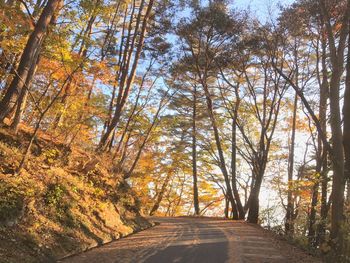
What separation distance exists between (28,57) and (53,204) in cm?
391

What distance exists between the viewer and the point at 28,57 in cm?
1002

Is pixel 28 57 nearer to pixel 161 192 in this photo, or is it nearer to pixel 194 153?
pixel 194 153

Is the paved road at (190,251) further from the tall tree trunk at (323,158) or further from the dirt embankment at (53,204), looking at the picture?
the tall tree trunk at (323,158)

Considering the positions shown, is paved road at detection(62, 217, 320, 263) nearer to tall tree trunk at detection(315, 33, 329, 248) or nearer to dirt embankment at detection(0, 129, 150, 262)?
dirt embankment at detection(0, 129, 150, 262)

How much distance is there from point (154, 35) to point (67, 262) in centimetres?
1858

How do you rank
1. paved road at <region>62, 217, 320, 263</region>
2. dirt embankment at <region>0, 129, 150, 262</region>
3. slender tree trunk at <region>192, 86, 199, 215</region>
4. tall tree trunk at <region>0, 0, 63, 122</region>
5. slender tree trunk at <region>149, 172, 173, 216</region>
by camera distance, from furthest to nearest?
slender tree trunk at <region>149, 172, 173, 216</region> → slender tree trunk at <region>192, 86, 199, 215</region> → tall tree trunk at <region>0, 0, 63, 122</region> → paved road at <region>62, 217, 320, 263</region> → dirt embankment at <region>0, 129, 150, 262</region>

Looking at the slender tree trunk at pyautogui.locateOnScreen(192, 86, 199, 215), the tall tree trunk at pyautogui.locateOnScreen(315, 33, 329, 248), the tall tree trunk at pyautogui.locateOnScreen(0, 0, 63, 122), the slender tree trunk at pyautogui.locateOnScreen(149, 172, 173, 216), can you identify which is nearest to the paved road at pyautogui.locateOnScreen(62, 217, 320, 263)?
the tall tree trunk at pyautogui.locateOnScreen(315, 33, 329, 248)

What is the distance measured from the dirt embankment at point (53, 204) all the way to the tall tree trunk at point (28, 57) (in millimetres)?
804

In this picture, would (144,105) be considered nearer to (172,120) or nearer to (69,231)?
(172,120)

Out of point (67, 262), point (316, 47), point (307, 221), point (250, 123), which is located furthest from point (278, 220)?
point (67, 262)

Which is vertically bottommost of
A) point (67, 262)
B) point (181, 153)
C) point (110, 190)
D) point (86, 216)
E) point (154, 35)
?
point (67, 262)

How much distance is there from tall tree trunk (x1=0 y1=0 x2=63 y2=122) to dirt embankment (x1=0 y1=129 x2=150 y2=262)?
804 mm

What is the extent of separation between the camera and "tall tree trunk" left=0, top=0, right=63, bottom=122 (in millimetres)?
10000

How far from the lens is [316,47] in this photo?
16094 millimetres
